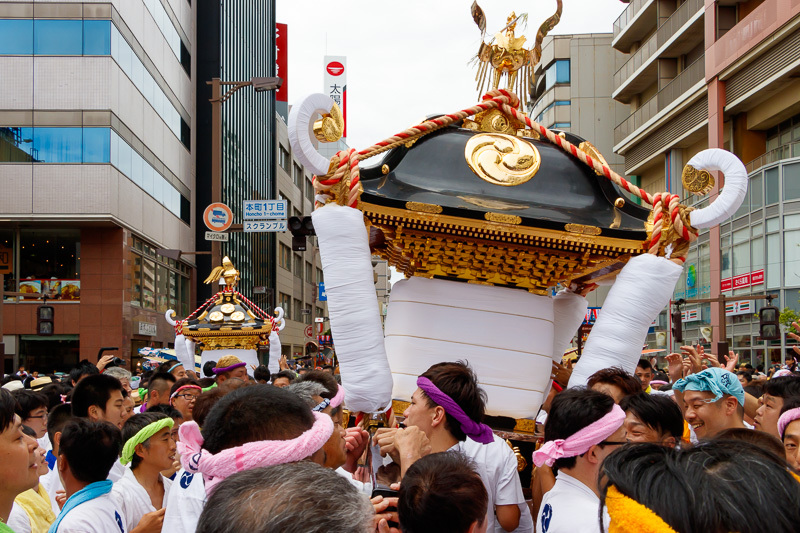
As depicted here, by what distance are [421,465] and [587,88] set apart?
39317mm

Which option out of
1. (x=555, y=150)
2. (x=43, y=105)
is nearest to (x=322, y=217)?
(x=555, y=150)

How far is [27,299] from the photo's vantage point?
24.0 meters

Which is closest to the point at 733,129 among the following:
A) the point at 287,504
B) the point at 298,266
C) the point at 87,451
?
the point at 87,451

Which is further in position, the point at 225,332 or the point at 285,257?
the point at 285,257

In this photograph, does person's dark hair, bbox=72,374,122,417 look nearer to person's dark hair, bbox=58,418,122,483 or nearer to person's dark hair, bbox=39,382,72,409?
person's dark hair, bbox=39,382,72,409

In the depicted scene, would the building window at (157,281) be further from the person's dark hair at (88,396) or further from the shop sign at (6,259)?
the person's dark hair at (88,396)

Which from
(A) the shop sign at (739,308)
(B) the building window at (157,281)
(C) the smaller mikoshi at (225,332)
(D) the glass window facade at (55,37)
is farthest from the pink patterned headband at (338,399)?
(B) the building window at (157,281)

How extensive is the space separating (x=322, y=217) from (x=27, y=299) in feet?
72.5

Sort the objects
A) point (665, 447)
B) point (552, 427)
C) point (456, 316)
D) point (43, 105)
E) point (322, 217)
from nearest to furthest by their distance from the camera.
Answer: point (665, 447), point (552, 427), point (322, 217), point (456, 316), point (43, 105)

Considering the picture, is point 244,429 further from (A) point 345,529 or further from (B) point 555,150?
(B) point 555,150

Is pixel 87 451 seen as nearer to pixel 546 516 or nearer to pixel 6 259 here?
pixel 546 516

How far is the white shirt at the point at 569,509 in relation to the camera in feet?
9.48

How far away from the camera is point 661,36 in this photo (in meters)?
29.5

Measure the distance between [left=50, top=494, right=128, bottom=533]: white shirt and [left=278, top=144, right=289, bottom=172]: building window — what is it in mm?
51479
